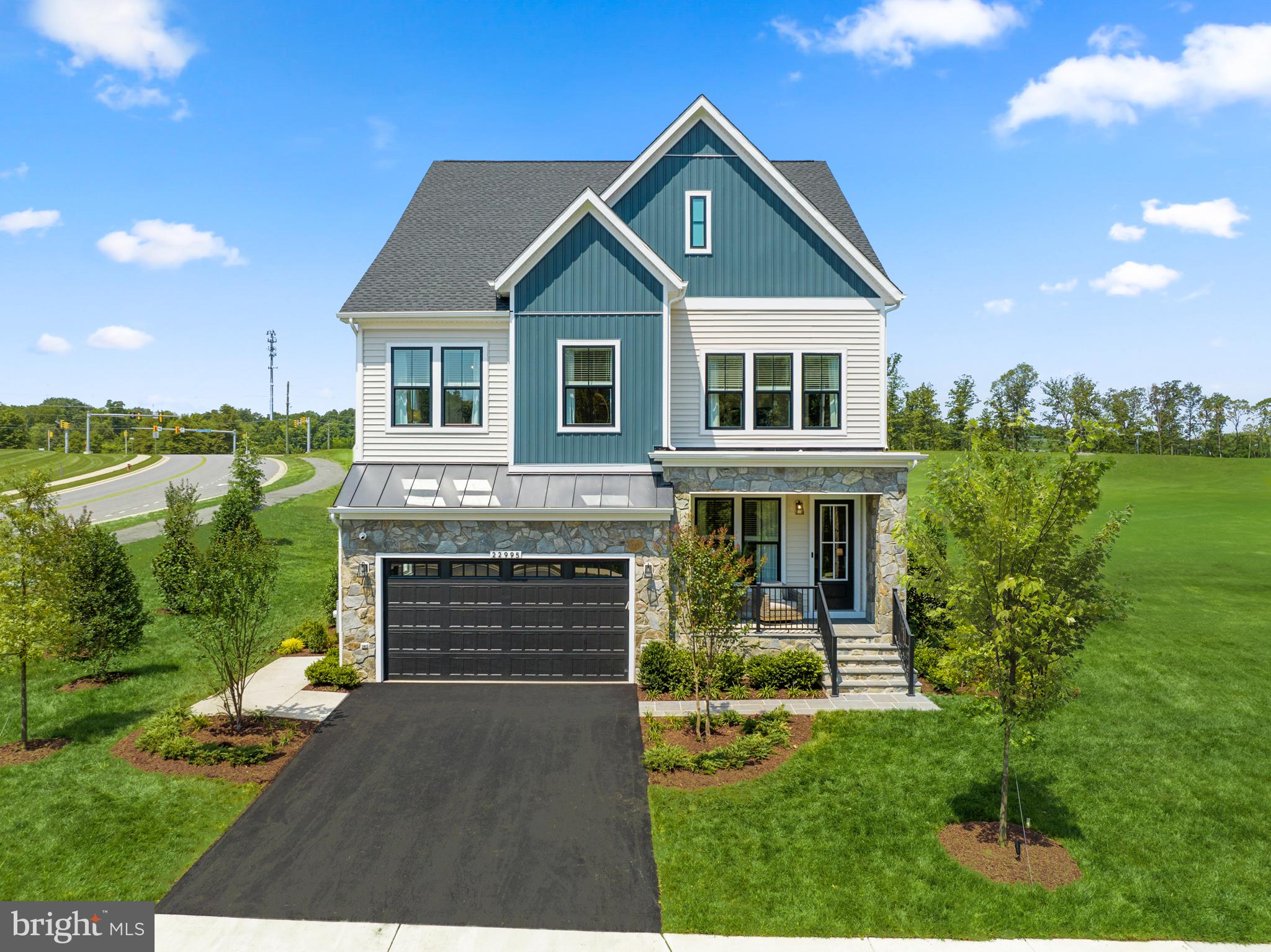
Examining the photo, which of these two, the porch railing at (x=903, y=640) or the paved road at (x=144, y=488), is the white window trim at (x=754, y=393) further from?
the paved road at (x=144, y=488)

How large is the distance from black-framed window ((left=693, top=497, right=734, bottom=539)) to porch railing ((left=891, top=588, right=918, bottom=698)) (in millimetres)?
3975

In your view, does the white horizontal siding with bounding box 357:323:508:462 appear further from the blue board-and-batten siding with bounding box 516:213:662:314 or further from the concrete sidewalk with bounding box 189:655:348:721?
the concrete sidewalk with bounding box 189:655:348:721

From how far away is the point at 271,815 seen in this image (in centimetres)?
956

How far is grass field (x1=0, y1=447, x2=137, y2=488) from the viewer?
57.7 m

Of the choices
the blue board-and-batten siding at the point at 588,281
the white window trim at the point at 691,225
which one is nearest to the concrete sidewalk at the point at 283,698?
the blue board-and-batten siding at the point at 588,281

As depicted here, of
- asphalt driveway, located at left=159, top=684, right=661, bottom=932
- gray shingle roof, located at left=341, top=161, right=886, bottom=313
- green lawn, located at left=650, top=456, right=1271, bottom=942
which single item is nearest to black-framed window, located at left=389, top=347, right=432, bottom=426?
gray shingle roof, located at left=341, top=161, right=886, bottom=313

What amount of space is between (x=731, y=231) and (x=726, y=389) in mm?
3641

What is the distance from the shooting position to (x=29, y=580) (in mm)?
11594

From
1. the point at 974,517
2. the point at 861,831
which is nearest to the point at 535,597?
the point at 861,831

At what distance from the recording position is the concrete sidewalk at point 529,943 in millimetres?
6996

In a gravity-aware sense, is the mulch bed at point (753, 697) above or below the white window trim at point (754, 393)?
below

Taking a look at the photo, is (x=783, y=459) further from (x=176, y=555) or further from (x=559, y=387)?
(x=176, y=555)

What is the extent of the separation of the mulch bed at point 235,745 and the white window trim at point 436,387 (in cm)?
648

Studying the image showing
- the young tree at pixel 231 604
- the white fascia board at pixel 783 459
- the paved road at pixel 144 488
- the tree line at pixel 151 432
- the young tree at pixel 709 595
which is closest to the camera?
the young tree at pixel 231 604
